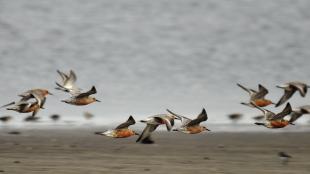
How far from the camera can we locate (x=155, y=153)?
939 inches

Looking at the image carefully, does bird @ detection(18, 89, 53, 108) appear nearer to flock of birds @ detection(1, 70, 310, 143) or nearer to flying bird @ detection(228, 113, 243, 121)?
flock of birds @ detection(1, 70, 310, 143)

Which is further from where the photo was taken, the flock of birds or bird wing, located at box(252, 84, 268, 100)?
bird wing, located at box(252, 84, 268, 100)

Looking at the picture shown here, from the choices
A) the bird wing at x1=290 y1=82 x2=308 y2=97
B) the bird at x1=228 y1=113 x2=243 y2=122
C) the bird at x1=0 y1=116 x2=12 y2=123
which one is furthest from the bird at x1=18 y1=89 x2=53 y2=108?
the bird at x1=228 y1=113 x2=243 y2=122

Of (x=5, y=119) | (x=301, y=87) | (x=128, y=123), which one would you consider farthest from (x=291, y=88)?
(x=5, y=119)

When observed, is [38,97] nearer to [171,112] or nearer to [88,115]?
[171,112]

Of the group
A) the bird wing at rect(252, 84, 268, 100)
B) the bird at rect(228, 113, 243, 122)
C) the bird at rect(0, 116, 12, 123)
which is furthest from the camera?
the bird at rect(228, 113, 243, 122)

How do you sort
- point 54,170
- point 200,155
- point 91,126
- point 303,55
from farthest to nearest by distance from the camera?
point 303,55 → point 91,126 → point 200,155 → point 54,170

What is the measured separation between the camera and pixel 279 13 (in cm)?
5841

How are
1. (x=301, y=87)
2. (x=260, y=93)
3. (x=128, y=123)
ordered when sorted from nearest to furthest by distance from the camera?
(x=128, y=123)
(x=301, y=87)
(x=260, y=93)

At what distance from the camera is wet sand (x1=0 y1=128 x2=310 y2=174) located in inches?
781

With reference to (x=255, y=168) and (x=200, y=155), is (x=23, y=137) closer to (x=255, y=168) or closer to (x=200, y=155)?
(x=200, y=155)

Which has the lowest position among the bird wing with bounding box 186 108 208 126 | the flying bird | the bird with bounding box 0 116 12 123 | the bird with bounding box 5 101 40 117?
the bird wing with bounding box 186 108 208 126

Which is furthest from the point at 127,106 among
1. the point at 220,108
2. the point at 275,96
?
the point at 275,96

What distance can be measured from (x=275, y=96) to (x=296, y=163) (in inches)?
921
